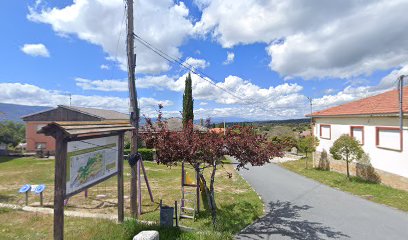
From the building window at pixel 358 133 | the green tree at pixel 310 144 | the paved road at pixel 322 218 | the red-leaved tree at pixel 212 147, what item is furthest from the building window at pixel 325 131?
the red-leaved tree at pixel 212 147

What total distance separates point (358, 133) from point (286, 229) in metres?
12.0

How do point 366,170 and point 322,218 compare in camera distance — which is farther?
point 366,170

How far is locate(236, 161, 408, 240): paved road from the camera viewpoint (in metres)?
8.86

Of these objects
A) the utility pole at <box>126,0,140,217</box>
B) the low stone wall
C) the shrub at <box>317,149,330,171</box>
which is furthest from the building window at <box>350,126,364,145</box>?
the utility pole at <box>126,0,140,217</box>

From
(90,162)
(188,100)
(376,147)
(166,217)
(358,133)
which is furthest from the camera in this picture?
(188,100)

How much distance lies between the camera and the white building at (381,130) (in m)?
14.6

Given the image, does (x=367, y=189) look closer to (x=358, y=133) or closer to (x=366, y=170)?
(x=366, y=170)

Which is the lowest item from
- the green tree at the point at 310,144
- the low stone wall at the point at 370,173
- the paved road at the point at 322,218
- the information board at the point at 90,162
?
the paved road at the point at 322,218

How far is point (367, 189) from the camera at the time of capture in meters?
14.9

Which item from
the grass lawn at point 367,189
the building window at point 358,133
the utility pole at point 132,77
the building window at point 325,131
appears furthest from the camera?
the building window at point 325,131

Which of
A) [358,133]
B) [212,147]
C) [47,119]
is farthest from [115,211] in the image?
[47,119]

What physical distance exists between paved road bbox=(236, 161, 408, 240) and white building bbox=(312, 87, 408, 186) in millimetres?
3258

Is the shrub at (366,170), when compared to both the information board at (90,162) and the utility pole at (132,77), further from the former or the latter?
the information board at (90,162)

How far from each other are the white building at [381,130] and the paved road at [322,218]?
128 inches
